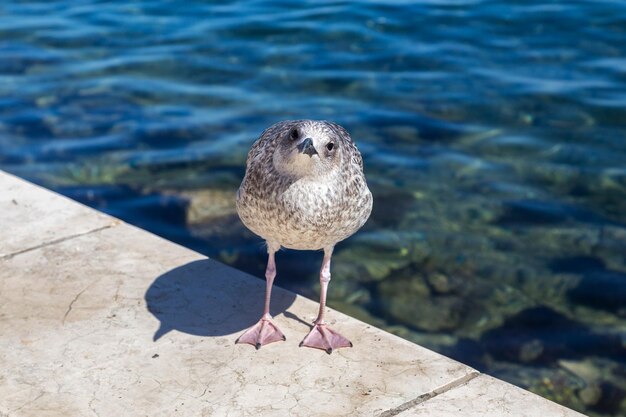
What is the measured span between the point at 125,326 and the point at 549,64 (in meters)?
8.30

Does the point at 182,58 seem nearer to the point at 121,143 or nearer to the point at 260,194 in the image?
the point at 121,143

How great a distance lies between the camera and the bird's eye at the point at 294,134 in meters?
4.94

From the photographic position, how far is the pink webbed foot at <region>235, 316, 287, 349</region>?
16.6 feet

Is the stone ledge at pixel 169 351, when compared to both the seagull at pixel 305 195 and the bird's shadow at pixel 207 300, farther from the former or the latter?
the seagull at pixel 305 195

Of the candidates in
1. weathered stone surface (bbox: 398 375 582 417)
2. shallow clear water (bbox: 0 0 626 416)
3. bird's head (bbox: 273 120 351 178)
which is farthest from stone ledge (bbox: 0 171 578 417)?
shallow clear water (bbox: 0 0 626 416)

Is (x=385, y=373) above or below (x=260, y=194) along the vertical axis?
below

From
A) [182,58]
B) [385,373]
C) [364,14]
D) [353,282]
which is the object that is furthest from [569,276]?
[364,14]

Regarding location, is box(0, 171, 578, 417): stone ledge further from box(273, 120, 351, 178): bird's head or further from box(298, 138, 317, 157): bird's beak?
box(298, 138, 317, 157): bird's beak

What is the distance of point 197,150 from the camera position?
32.4 ft

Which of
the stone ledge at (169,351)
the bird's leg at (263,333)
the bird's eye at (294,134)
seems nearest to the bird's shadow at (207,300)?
the stone ledge at (169,351)

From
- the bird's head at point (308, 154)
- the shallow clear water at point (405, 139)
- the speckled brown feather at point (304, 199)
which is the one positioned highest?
the bird's head at point (308, 154)

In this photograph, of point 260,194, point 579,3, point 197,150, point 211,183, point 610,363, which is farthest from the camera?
point 579,3

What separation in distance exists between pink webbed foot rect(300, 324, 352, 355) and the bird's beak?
100 cm

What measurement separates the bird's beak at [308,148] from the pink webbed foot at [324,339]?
1.00m
